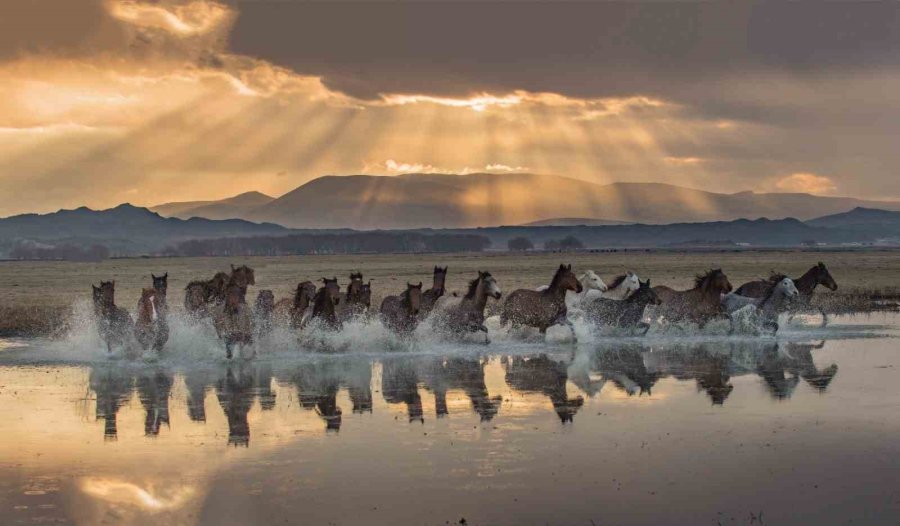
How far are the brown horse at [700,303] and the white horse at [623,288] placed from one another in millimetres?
1068

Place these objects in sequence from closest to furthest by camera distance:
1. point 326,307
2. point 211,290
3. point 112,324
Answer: point 112,324 → point 326,307 → point 211,290

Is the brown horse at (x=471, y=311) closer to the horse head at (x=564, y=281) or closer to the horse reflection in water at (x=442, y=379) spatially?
the horse head at (x=564, y=281)

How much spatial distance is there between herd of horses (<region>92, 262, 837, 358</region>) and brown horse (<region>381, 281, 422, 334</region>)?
2 cm

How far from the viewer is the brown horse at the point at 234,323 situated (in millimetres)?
20906

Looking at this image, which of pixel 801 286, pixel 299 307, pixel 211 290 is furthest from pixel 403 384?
pixel 801 286

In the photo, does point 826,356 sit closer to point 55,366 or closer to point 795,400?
point 795,400

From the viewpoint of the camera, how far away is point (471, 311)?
24.1 metres

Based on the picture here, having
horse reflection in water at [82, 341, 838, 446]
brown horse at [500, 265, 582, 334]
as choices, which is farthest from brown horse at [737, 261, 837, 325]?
brown horse at [500, 265, 582, 334]

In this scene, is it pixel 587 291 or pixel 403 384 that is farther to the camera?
pixel 587 291

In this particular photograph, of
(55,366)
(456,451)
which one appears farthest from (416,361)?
(456,451)

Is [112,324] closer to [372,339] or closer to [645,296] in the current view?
[372,339]

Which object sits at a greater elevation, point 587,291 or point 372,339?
point 587,291

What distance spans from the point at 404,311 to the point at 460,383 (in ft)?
18.1

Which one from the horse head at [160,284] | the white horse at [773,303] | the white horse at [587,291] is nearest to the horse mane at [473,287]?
the white horse at [587,291]
